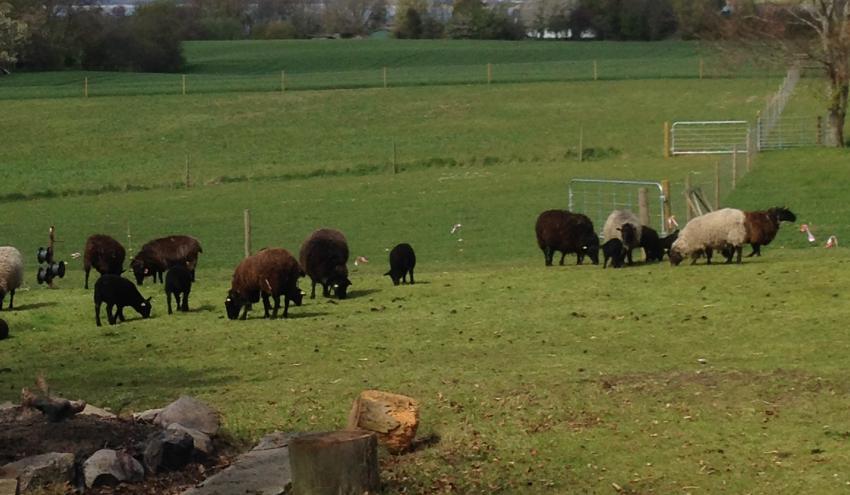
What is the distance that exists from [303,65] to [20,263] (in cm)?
7895

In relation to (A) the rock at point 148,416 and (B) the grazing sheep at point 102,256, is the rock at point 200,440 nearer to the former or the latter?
(A) the rock at point 148,416

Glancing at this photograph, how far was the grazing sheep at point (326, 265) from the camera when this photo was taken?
22.0 m

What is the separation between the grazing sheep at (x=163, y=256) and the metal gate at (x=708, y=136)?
3092cm

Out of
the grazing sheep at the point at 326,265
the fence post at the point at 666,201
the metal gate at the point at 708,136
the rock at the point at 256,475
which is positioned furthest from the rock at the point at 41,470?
the metal gate at the point at 708,136

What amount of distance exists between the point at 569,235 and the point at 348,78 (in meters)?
59.0

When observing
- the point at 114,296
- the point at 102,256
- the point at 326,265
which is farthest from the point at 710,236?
the point at 102,256

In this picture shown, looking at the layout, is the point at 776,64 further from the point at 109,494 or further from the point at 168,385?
the point at 109,494

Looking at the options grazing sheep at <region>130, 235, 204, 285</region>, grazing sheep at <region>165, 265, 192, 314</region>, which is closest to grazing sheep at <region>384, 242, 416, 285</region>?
grazing sheep at <region>165, 265, 192, 314</region>

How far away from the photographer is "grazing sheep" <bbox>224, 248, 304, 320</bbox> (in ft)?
63.8

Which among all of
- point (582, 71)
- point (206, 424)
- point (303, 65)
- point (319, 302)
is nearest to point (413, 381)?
point (206, 424)

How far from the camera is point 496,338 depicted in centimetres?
1681

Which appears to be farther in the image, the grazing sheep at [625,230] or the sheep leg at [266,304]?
the grazing sheep at [625,230]

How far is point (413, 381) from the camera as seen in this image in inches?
551

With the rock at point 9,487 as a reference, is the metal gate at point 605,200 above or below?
below
